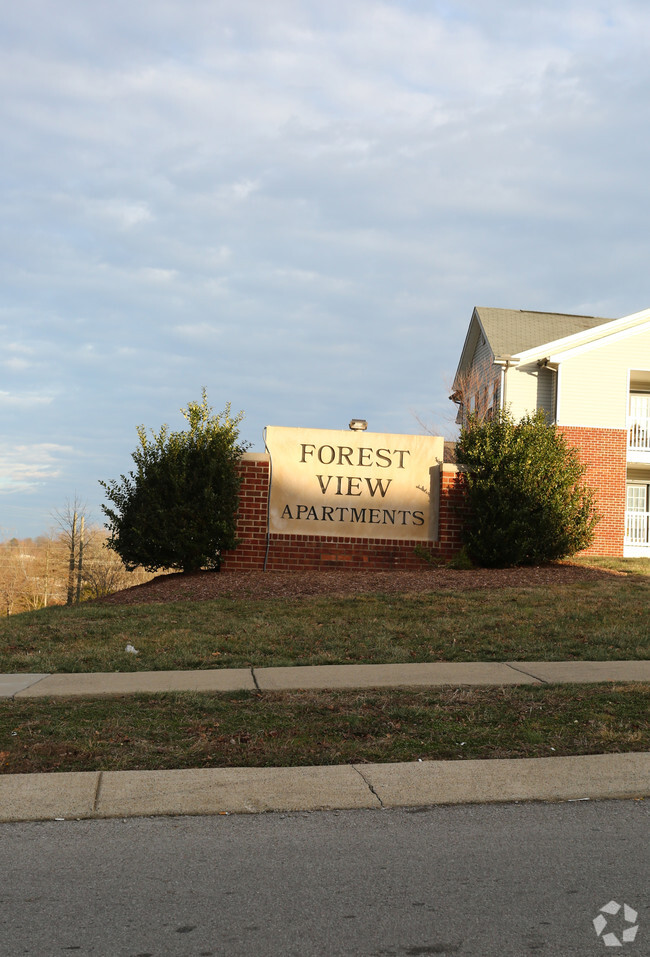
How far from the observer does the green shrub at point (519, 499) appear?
49.7 ft

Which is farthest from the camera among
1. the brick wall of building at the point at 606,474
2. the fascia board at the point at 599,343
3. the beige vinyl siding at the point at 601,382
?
the fascia board at the point at 599,343

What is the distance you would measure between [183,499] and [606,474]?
48.4 feet

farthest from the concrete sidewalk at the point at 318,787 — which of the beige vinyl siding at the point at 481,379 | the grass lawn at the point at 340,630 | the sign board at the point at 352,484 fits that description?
the beige vinyl siding at the point at 481,379

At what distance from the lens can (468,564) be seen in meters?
15.2

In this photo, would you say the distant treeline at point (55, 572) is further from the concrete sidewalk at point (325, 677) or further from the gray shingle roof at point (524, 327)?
the concrete sidewalk at point (325, 677)

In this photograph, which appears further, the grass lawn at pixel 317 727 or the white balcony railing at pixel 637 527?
the white balcony railing at pixel 637 527

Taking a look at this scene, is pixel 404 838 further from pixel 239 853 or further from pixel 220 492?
pixel 220 492

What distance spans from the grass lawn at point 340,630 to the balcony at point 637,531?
1384 centimetres

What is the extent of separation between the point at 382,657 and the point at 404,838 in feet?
14.8

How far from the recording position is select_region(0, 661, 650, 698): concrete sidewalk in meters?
7.39

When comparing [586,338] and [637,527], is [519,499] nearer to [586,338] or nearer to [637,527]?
[586,338]

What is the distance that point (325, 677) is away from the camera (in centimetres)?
785

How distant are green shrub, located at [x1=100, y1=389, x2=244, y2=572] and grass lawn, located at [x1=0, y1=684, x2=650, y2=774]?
300 inches

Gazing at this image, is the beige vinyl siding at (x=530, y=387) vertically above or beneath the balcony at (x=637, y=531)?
above
